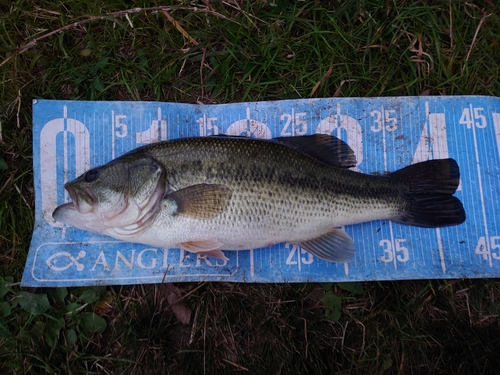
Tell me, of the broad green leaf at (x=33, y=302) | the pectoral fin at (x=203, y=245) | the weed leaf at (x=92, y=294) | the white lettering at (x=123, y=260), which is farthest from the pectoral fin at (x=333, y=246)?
the broad green leaf at (x=33, y=302)

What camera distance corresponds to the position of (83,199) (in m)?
2.59

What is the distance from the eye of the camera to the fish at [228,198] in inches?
102

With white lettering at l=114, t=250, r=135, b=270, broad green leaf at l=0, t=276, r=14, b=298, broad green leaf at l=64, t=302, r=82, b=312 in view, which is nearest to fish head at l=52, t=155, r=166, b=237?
white lettering at l=114, t=250, r=135, b=270

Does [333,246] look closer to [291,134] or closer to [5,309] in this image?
[291,134]

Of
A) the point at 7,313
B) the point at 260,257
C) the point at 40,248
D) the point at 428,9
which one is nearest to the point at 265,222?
the point at 260,257

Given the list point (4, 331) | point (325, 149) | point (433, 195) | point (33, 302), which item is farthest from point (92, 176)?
point (433, 195)

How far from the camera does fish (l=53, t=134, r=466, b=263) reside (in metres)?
2.59

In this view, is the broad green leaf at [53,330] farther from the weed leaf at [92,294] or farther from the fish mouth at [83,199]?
the fish mouth at [83,199]

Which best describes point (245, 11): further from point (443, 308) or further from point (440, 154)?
point (443, 308)

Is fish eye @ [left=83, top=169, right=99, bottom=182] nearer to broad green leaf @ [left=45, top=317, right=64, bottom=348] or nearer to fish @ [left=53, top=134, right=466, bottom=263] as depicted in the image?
fish @ [left=53, top=134, right=466, bottom=263]

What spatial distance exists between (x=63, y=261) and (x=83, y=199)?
81 centimetres

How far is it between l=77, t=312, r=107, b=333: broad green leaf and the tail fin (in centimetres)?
259

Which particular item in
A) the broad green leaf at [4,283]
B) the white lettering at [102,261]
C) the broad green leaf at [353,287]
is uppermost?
the white lettering at [102,261]

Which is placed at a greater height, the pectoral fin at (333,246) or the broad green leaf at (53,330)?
the pectoral fin at (333,246)
